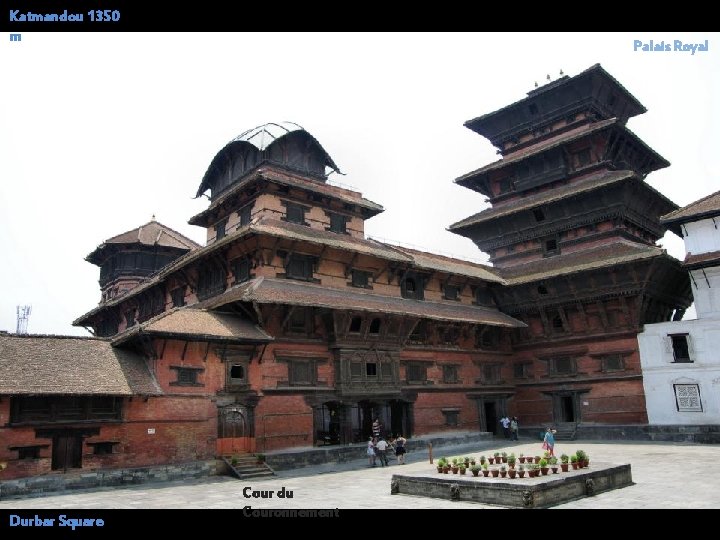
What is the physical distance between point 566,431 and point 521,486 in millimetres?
20890

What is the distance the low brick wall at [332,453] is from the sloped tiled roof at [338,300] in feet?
19.7

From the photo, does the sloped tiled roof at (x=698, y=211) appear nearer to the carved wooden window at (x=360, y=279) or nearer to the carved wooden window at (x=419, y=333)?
the carved wooden window at (x=419, y=333)

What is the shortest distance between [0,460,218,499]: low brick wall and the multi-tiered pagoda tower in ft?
68.6

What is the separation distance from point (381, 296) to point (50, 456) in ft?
54.4

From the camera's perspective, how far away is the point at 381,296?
29594 mm

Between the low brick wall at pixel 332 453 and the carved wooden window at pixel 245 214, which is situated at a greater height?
the carved wooden window at pixel 245 214

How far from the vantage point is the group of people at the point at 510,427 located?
105 ft

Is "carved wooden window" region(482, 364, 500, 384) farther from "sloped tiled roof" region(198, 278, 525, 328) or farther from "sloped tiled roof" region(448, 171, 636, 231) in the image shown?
"sloped tiled roof" region(448, 171, 636, 231)

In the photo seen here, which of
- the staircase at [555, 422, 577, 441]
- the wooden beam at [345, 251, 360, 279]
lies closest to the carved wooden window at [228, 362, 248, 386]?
the wooden beam at [345, 251, 360, 279]

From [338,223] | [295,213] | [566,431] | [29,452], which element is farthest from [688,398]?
[29,452]

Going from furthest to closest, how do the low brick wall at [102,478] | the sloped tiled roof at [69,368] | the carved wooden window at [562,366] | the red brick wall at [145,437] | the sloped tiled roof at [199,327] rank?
the carved wooden window at [562,366] → the sloped tiled roof at [199,327] → the sloped tiled roof at [69,368] → the red brick wall at [145,437] → the low brick wall at [102,478]

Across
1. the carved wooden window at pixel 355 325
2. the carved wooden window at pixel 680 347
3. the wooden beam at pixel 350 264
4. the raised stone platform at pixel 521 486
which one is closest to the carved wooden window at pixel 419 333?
the carved wooden window at pixel 355 325
